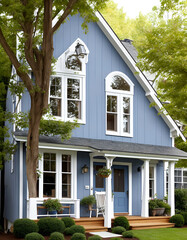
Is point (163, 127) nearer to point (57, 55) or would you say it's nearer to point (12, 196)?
point (57, 55)

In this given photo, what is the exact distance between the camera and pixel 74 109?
19656 millimetres

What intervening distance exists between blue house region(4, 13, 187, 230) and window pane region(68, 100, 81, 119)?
0.04 metres

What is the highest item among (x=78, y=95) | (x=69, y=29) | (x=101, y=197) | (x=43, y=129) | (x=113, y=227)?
(x=69, y=29)

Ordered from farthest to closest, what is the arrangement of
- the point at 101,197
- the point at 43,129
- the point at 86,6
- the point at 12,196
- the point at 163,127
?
the point at 163,127 → the point at 12,196 → the point at 101,197 → the point at 43,129 → the point at 86,6

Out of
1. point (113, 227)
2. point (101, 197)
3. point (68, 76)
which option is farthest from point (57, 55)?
point (113, 227)

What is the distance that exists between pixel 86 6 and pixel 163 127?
8.01 metres

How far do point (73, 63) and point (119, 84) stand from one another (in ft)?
8.03

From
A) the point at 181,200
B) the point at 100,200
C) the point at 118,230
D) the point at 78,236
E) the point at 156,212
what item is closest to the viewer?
the point at 78,236

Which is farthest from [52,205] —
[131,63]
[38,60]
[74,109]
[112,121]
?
[131,63]

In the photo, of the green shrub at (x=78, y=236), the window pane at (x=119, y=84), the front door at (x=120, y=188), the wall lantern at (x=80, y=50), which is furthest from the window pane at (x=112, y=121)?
the green shrub at (x=78, y=236)

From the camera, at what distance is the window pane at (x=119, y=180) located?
20.4m

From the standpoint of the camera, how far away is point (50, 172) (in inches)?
733

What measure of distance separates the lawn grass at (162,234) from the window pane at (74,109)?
18.2ft

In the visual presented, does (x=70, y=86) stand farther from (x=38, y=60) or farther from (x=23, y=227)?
(x=23, y=227)
